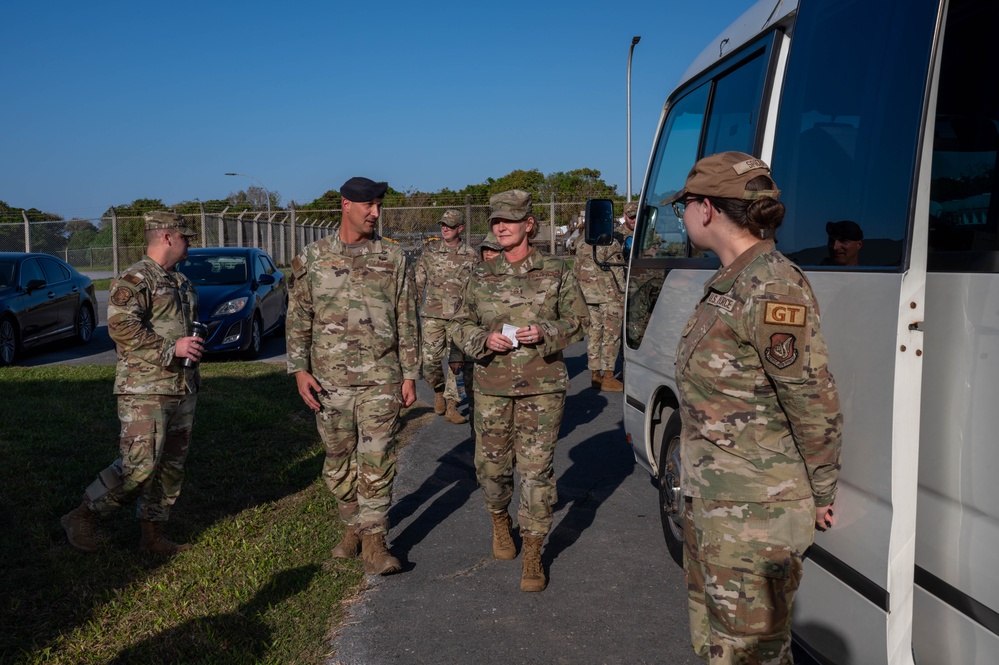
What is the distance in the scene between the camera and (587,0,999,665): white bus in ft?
7.53

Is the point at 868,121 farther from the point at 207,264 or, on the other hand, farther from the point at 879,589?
the point at 207,264

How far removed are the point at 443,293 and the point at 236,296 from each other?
556 cm

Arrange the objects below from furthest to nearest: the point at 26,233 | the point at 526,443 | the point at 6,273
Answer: the point at 26,233
the point at 6,273
the point at 526,443

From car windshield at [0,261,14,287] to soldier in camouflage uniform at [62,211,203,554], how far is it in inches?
362

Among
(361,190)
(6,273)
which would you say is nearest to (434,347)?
(361,190)

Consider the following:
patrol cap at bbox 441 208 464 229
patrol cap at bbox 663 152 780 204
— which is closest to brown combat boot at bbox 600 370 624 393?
patrol cap at bbox 441 208 464 229

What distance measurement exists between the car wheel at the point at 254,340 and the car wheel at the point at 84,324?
3.34 metres

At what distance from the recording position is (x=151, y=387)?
4.88 m

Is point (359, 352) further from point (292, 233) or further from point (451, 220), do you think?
point (292, 233)

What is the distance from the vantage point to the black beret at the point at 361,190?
473 cm

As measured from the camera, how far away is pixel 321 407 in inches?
195

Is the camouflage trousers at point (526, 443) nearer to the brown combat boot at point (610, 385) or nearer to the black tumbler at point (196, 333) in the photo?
the black tumbler at point (196, 333)

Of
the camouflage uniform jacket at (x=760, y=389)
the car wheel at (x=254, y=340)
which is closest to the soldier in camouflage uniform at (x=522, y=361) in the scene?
the camouflage uniform jacket at (x=760, y=389)

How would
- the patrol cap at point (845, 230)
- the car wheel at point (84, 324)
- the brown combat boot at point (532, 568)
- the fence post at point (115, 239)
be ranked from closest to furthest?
the patrol cap at point (845, 230), the brown combat boot at point (532, 568), the car wheel at point (84, 324), the fence post at point (115, 239)
